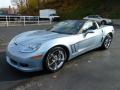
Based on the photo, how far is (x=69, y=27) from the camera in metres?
5.80

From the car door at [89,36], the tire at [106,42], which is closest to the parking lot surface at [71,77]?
the car door at [89,36]

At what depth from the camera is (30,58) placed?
424 cm

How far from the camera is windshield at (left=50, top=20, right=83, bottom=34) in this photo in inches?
219

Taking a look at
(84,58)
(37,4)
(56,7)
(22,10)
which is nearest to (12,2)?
(22,10)

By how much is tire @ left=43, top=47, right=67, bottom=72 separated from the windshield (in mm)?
878

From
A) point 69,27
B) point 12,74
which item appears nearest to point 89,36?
point 69,27

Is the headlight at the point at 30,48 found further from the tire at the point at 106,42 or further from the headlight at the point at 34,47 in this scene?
the tire at the point at 106,42

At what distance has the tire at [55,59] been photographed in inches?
178

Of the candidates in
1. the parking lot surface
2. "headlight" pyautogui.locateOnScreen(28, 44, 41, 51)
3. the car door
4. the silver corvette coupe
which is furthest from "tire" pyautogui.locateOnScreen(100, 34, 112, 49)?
"headlight" pyautogui.locateOnScreen(28, 44, 41, 51)

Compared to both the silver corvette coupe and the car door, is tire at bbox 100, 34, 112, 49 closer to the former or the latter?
the car door

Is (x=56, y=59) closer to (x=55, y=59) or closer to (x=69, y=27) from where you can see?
(x=55, y=59)

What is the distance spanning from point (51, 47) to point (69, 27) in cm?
146

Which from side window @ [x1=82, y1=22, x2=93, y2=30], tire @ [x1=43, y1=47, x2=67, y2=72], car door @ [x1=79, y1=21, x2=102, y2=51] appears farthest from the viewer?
side window @ [x1=82, y1=22, x2=93, y2=30]

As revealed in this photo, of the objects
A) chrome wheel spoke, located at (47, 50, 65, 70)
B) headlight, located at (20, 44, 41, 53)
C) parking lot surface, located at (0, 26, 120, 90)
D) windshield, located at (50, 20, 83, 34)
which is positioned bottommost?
parking lot surface, located at (0, 26, 120, 90)
